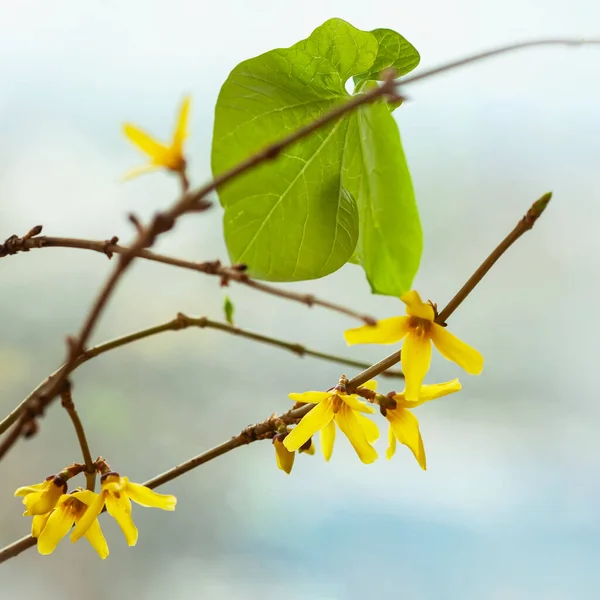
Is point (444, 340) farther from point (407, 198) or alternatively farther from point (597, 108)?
point (597, 108)

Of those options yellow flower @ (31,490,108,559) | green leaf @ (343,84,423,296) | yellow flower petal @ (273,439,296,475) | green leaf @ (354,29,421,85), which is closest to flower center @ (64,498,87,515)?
yellow flower @ (31,490,108,559)

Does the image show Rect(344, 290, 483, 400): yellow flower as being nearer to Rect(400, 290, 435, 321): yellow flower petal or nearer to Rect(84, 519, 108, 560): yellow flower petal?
→ Rect(400, 290, 435, 321): yellow flower petal

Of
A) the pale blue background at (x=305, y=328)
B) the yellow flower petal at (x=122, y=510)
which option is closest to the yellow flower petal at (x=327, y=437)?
the yellow flower petal at (x=122, y=510)

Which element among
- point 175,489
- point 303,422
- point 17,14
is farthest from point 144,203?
point 303,422

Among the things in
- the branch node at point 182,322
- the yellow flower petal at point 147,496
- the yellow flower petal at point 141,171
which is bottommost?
the yellow flower petal at point 147,496

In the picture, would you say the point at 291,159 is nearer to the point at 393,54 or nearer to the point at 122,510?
the point at 393,54

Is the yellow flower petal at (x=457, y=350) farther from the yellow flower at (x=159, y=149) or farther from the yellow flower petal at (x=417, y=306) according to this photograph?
the yellow flower at (x=159, y=149)

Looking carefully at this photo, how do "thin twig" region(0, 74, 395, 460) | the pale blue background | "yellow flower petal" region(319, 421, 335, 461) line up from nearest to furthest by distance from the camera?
"thin twig" region(0, 74, 395, 460)
"yellow flower petal" region(319, 421, 335, 461)
the pale blue background
